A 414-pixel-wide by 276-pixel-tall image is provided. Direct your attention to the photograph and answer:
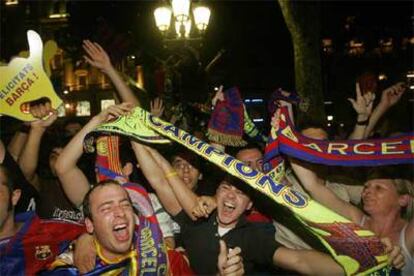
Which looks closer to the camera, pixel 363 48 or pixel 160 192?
pixel 160 192

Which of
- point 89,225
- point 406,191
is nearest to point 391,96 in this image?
point 406,191

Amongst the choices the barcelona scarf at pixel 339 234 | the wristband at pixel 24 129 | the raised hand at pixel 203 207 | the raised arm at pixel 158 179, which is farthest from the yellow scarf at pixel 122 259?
the wristband at pixel 24 129

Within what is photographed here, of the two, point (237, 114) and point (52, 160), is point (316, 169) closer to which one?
→ point (237, 114)

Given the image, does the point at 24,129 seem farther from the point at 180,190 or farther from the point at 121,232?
the point at 121,232

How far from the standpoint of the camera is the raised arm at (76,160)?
12.7 ft

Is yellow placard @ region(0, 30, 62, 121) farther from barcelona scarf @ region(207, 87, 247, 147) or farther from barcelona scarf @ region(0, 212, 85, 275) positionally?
barcelona scarf @ region(207, 87, 247, 147)

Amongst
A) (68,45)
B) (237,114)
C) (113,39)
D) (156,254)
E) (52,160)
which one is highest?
(68,45)

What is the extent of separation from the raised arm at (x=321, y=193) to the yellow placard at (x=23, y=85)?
88.0 inches

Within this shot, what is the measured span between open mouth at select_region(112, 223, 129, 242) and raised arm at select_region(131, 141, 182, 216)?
0.71 m

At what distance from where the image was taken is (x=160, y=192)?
3.97m

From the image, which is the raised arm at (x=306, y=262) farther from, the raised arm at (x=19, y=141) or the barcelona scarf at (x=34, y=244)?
the raised arm at (x=19, y=141)

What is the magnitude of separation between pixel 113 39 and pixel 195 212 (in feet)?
25.4

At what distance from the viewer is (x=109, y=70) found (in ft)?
14.4

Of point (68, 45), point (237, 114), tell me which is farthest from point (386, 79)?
point (237, 114)
